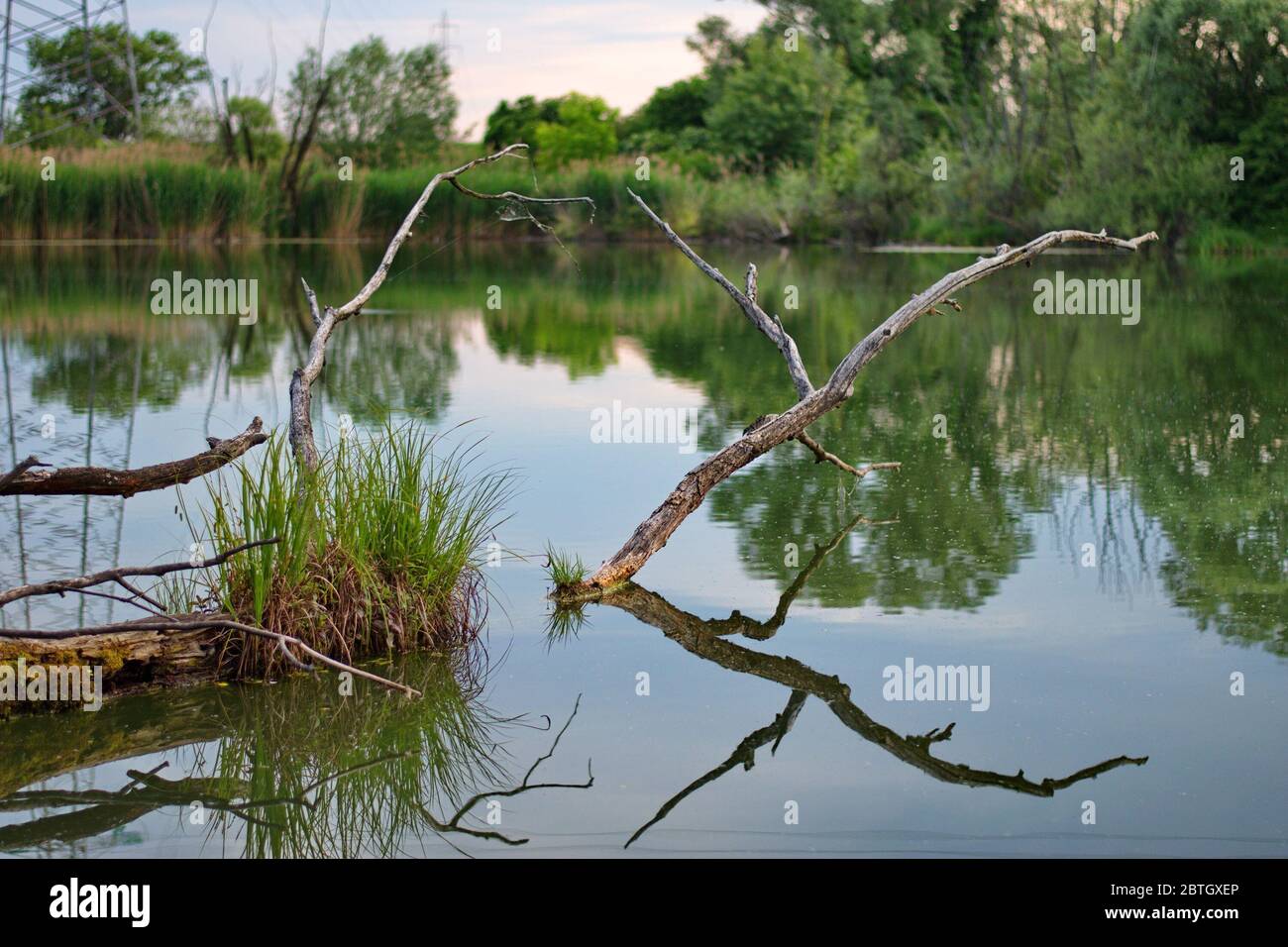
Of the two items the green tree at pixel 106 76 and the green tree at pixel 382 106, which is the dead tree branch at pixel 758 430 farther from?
the green tree at pixel 106 76

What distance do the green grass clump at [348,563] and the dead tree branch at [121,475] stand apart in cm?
11

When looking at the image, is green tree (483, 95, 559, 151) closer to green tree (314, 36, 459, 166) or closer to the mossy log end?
green tree (314, 36, 459, 166)

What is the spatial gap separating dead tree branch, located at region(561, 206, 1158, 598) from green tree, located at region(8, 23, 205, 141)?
135 ft

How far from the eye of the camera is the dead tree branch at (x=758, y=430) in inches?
245

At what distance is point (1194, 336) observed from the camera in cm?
1419

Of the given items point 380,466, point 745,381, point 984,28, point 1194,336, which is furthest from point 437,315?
point 984,28

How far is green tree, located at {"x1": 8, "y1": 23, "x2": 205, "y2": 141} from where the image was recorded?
46781 mm

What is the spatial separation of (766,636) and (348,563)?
4.97 feet

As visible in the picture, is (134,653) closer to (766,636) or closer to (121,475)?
(121,475)

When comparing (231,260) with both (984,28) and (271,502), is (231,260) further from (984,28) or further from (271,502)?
(984,28)

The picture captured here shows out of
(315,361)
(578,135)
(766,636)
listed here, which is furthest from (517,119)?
(766,636)

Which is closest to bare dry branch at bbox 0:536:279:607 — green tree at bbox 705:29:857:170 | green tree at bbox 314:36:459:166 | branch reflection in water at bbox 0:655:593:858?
branch reflection in water at bbox 0:655:593:858
